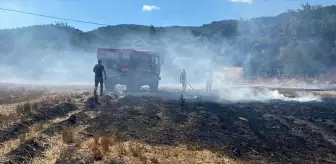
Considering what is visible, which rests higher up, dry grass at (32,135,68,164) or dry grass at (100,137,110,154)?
dry grass at (100,137,110,154)

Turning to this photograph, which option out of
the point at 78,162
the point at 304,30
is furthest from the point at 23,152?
the point at 304,30

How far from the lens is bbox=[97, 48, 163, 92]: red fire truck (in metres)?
24.4

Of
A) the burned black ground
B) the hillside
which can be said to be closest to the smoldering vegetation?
the hillside

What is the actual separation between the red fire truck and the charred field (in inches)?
310

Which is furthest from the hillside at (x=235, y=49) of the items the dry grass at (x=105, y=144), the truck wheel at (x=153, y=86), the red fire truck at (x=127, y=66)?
the dry grass at (x=105, y=144)

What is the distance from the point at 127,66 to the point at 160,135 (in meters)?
13.9

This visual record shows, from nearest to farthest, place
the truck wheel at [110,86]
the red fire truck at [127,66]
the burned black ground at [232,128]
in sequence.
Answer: the burned black ground at [232,128] < the red fire truck at [127,66] < the truck wheel at [110,86]

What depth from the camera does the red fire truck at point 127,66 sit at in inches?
961

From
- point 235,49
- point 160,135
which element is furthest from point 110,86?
point 235,49

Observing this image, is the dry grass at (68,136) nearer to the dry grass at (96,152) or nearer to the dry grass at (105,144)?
the dry grass at (105,144)

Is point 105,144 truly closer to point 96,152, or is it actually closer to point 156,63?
point 96,152

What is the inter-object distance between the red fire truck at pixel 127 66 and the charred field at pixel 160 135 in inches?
310

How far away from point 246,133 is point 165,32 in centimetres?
10371

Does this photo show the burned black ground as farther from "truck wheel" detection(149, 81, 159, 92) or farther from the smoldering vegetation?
the smoldering vegetation
